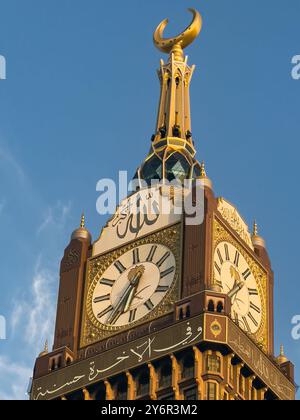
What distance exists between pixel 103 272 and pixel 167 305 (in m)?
5.13

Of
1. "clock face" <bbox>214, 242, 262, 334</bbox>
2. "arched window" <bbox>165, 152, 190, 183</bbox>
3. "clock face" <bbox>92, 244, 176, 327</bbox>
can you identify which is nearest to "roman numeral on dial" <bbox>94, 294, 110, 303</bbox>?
"clock face" <bbox>92, 244, 176, 327</bbox>

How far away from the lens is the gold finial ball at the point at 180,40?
11650 centimetres

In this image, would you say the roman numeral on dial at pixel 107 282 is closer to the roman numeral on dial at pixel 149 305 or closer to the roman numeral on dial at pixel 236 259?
the roman numeral on dial at pixel 149 305

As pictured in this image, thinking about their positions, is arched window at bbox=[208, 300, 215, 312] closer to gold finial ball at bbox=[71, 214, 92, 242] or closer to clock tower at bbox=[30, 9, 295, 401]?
clock tower at bbox=[30, 9, 295, 401]

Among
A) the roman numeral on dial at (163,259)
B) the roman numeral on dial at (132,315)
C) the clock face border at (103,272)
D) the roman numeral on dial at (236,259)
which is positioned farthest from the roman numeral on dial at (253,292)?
the roman numeral on dial at (132,315)

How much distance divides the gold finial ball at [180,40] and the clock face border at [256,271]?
14.8 meters

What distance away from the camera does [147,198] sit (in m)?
107

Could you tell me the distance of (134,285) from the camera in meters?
104

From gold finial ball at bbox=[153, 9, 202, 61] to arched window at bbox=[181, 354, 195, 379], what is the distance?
22922mm

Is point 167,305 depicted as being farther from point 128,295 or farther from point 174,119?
point 174,119
